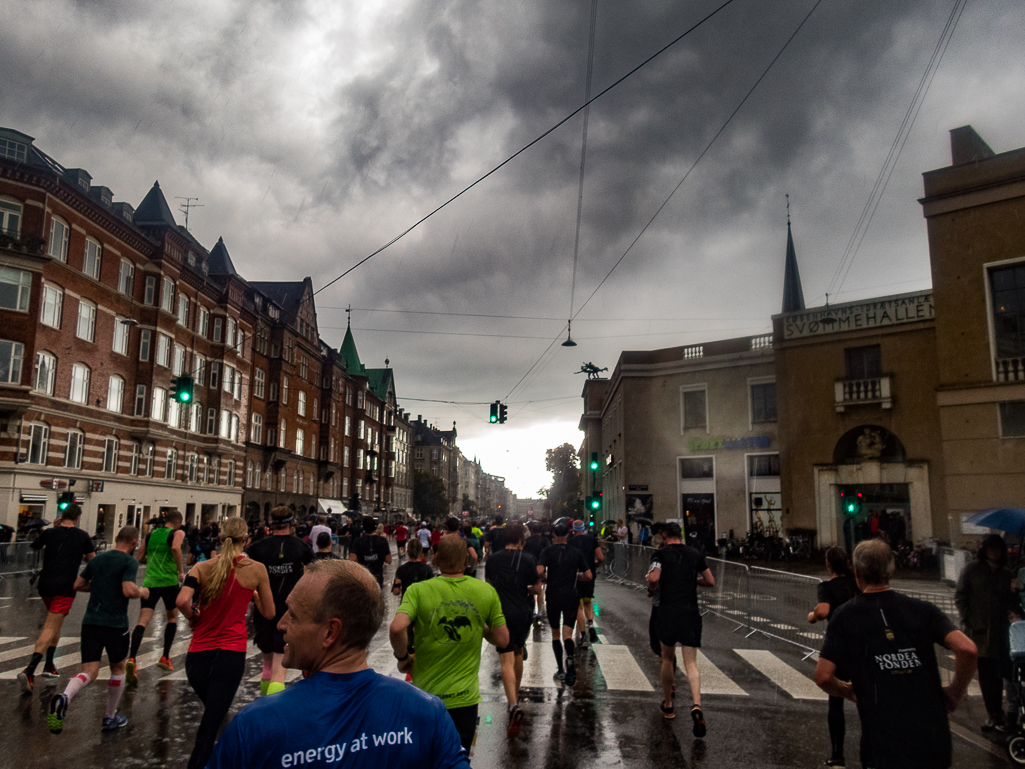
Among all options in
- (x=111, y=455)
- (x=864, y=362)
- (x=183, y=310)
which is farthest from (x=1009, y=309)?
(x=183, y=310)

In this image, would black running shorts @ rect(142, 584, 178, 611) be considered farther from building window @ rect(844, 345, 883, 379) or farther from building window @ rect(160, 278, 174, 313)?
building window @ rect(160, 278, 174, 313)

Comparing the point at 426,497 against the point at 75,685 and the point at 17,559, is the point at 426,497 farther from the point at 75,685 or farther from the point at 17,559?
the point at 75,685

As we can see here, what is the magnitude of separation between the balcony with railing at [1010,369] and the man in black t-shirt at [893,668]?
20.3 metres

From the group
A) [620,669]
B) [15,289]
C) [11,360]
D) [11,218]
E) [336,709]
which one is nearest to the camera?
[336,709]

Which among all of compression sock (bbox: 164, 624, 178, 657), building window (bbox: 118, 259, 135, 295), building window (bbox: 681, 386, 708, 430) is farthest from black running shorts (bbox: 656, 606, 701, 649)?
building window (bbox: 118, 259, 135, 295)

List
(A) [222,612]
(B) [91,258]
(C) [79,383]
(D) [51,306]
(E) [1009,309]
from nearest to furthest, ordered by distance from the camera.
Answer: (A) [222,612] < (E) [1009,309] < (D) [51,306] < (C) [79,383] < (B) [91,258]

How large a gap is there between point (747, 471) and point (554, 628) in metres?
27.2

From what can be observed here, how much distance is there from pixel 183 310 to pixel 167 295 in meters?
2.11

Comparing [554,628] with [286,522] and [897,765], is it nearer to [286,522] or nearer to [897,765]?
[286,522]

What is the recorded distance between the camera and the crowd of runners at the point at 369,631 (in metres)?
1.98

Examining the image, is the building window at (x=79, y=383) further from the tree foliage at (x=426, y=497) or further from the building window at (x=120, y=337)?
the tree foliage at (x=426, y=497)

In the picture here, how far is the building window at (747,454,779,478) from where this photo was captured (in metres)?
33.3

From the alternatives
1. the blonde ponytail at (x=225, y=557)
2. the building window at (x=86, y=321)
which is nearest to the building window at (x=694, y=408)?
the building window at (x=86, y=321)

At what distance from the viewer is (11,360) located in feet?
87.1
